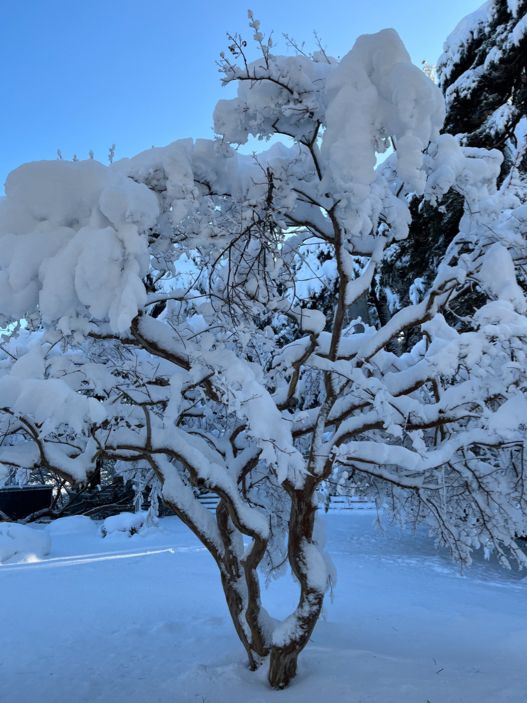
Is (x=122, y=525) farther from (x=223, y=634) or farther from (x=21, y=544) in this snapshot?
(x=223, y=634)

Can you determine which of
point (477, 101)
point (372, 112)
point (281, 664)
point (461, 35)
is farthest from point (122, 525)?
point (461, 35)

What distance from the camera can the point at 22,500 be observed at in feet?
52.0

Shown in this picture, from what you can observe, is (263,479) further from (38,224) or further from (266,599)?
(38,224)

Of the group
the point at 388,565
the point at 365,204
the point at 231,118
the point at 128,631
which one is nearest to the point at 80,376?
the point at 231,118

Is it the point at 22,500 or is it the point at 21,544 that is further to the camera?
the point at 22,500

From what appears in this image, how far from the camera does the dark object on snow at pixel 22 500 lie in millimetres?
15539

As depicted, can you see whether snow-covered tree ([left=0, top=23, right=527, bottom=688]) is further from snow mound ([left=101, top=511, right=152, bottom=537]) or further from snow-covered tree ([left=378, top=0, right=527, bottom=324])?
snow mound ([left=101, top=511, right=152, bottom=537])

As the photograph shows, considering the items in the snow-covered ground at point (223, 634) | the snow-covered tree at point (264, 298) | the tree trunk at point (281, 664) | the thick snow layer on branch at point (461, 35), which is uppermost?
the thick snow layer on branch at point (461, 35)

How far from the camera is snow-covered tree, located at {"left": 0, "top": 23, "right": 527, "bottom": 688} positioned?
2914 mm

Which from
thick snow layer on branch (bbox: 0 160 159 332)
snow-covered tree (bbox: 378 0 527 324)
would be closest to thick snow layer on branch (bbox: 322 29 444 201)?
thick snow layer on branch (bbox: 0 160 159 332)

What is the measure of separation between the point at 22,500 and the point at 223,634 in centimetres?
1233

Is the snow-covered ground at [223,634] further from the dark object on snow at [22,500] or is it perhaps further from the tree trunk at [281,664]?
the dark object on snow at [22,500]

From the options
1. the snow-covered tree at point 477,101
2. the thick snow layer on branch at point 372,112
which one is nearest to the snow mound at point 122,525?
the snow-covered tree at point 477,101

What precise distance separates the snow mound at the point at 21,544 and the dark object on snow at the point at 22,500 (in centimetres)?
535
